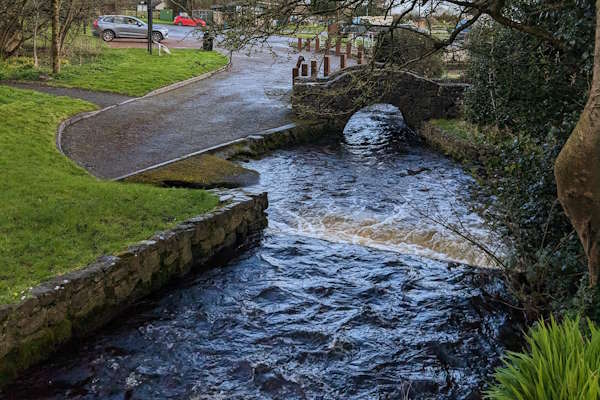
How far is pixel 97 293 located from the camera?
6496mm

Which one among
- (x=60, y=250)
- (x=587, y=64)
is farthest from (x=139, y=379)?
(x=587, y=64)

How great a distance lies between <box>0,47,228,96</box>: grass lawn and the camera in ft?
63.5

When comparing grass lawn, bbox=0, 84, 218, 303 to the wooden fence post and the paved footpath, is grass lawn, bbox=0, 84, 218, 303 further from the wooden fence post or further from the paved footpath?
the wooden fence post

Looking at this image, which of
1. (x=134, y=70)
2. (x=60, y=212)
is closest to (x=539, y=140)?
(x=60, y=212)

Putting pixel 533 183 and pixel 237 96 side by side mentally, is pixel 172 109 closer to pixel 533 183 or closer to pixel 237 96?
pixel 237 96

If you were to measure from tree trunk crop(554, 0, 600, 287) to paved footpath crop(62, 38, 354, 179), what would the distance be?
5296 mm

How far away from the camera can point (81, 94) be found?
58.9 ft

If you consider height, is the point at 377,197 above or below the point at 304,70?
below

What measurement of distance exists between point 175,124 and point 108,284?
9514 mm

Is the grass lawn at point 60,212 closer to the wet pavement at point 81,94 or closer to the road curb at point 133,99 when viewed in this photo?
the road curb at point 133,99

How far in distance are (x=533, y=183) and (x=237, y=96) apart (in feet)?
47.8

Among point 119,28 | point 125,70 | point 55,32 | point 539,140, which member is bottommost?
point 125,70

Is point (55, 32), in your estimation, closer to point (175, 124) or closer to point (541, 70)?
point (175, 124)

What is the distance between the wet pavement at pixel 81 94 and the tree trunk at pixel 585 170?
15.4m
